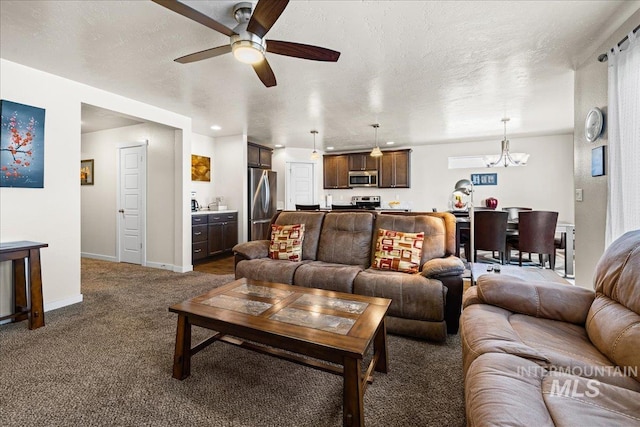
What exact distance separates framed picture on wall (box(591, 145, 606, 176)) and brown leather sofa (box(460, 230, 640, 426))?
1.19 m

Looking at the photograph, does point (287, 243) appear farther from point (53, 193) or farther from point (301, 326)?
point (53, 193)

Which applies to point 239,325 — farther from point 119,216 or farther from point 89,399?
point 119,216

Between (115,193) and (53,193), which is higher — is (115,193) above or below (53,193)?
above

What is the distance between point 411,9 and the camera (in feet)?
6.60

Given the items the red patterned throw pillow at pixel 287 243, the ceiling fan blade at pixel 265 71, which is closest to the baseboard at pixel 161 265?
the red patterned throw pillow at pixel 287 243

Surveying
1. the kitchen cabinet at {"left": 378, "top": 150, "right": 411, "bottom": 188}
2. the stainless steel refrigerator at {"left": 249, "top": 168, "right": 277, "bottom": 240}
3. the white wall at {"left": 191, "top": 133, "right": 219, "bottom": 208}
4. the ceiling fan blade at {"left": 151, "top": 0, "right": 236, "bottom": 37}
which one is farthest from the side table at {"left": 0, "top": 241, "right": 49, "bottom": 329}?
the kitchen cabinet at {"left": 378, "top": 150, "right": 411, "bottom": 188}

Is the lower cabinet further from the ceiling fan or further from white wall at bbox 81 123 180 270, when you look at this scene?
the ceiling fan

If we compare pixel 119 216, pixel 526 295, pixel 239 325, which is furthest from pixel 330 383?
pixel 119 216

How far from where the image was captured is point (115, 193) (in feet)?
17.4

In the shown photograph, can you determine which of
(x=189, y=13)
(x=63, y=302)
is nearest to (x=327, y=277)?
(x=189, y=13)

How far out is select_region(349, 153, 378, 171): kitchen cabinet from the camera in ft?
23.4

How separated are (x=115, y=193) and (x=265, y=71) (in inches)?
177

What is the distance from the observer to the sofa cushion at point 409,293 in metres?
2.32

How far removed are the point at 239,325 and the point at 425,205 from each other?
6219 mm
